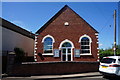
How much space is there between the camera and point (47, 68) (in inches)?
476

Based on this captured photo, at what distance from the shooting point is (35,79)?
10492 millimetres

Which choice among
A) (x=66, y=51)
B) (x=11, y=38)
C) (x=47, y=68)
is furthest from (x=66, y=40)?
(x=11, y=38)

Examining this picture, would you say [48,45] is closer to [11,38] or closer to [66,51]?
[66,51]

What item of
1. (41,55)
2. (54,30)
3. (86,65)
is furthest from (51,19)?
(86,65)

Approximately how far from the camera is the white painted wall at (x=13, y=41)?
1568 cm

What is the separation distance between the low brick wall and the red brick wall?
3851 millimetres

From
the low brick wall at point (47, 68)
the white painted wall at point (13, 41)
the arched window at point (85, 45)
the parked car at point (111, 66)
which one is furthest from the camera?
the arched window at point (85, 45)

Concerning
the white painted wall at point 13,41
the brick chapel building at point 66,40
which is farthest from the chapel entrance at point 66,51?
the white painted wall at point 13,41

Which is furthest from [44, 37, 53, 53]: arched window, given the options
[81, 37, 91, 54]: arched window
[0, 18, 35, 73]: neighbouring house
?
[0, 18, 35, 73]: neighbouring house

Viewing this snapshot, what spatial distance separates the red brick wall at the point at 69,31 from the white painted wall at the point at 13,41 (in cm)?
358

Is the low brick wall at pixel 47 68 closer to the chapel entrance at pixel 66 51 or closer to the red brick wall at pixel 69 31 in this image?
the red brick wall at pixel 69 31

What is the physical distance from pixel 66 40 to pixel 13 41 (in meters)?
7.24

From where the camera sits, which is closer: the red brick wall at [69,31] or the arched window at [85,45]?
the red brick wall at [69,31]

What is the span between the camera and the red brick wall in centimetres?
1684
